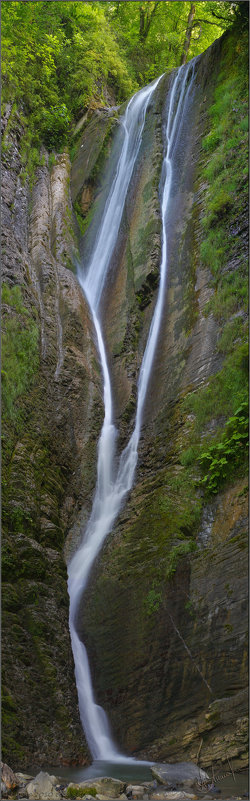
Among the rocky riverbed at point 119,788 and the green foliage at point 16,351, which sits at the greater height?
the green foliage at point 16,351

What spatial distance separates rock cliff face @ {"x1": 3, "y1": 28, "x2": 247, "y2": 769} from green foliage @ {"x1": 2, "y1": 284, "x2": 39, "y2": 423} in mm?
39

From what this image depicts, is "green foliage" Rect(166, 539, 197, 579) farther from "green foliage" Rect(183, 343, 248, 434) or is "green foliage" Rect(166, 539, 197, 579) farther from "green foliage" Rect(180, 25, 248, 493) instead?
"green foliage" Rect(183, 343, 248, 434)

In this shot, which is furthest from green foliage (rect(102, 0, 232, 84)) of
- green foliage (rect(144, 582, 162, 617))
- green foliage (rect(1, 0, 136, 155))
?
green foliage (rect(144, 582, 162, 617))

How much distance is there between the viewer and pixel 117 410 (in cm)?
1006

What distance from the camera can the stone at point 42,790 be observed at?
4.34m

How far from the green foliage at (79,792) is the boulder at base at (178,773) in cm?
71

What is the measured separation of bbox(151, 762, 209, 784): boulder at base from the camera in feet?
16.2

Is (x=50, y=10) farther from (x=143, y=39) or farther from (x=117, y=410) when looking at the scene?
(x=117, y=410)

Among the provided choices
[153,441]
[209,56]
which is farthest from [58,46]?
[153,441]

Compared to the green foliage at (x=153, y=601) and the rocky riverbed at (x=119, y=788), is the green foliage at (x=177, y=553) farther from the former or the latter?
the rocky riverbed at (x=119, y=788)

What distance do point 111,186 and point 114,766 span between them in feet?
40.7

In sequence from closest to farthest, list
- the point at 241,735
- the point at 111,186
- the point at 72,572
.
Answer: the point at 241,735, the point at 72,572, the point at 111,186

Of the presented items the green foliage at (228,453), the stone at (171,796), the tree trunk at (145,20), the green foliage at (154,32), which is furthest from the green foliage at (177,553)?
the tree trunk at (145,20)

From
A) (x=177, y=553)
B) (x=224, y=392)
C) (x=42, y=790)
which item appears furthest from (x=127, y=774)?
(x=224, y=392)
